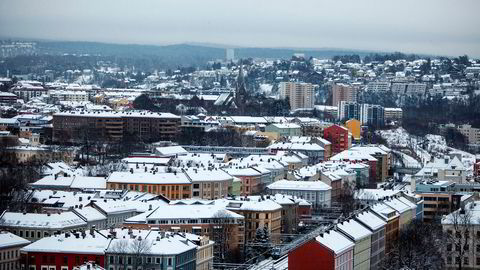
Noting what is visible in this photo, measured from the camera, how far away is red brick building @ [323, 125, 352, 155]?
6353cm

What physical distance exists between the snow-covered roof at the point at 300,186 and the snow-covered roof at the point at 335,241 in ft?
44.6

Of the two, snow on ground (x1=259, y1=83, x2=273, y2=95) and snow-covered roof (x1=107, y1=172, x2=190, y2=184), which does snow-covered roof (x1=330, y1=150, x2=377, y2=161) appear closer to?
snow-covered roof (x1=107, y1=172, x2=190, y2=184)

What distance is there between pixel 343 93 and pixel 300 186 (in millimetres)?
60718

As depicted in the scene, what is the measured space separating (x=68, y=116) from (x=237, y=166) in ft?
62.5

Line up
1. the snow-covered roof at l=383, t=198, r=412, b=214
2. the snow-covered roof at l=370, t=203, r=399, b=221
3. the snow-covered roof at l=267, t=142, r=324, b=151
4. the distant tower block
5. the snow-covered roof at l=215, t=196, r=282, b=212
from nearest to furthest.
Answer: the snow-covered roof at l=370, t=203, r=399, b=221
the snow-covered roof at l=215, t=196, r=282, b=212
the snow-covered roof at l=383, t=198, r=412, b=214
the snow-covered roof at l=267, t=142, r=324, b=151
the distant tower block

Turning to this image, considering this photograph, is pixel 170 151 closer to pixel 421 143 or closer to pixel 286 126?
pixel 286 126

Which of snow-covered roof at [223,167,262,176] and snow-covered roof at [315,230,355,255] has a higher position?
snow-covered roof at [315,230,355,255]

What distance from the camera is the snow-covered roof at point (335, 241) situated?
27812mm

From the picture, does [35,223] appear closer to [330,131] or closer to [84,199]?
[84,199]

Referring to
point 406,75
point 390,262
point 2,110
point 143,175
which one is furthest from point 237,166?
point 406,75

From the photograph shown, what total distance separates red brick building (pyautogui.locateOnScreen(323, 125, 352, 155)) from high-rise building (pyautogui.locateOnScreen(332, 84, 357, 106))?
37.9m

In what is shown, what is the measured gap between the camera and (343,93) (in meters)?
104

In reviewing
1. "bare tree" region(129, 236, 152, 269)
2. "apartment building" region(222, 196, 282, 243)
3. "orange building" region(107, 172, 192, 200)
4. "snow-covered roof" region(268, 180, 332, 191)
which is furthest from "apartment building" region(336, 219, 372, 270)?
"snow-covered roof" region(268, 180, 332, 191)

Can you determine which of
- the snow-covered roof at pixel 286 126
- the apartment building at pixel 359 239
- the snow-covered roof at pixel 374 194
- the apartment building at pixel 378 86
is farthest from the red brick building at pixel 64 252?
the apartment building at pixel 378 86
